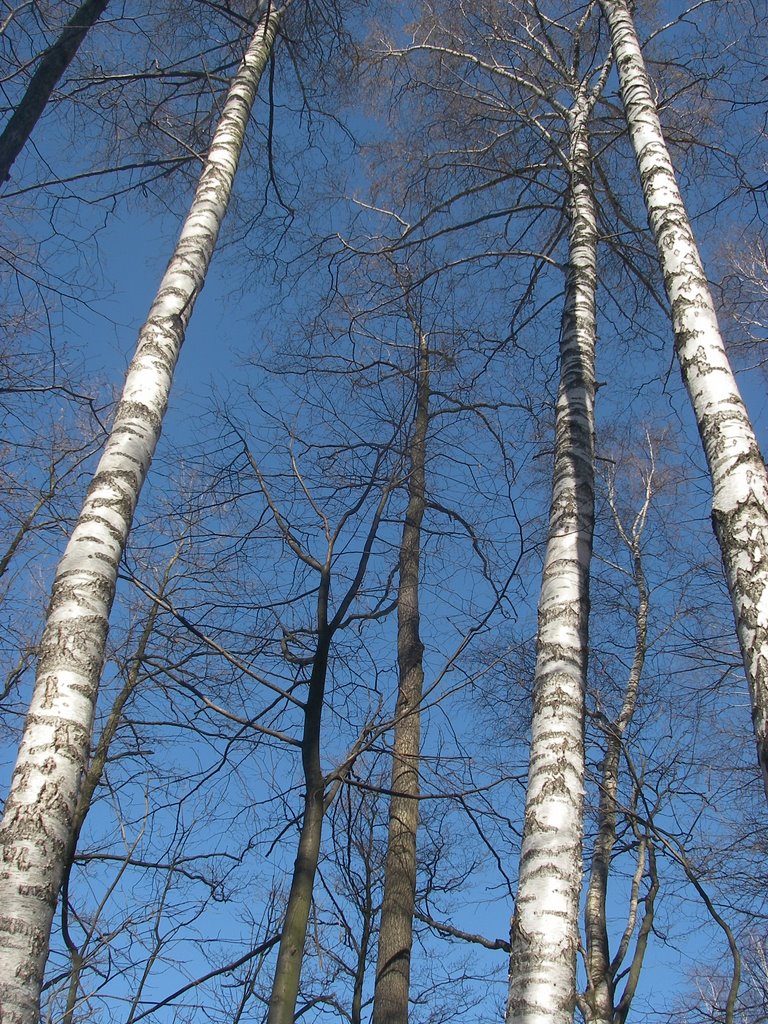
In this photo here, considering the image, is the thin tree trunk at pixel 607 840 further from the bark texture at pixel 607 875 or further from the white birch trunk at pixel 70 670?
the white birch trunk at pixel 70 670

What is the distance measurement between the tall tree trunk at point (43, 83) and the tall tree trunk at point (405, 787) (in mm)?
2654

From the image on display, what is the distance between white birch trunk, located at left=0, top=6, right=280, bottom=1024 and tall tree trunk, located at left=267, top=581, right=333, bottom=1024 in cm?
69

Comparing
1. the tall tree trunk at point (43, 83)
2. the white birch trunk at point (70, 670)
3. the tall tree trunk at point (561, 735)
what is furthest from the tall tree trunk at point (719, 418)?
the tall tree trunk at point (43, 83)

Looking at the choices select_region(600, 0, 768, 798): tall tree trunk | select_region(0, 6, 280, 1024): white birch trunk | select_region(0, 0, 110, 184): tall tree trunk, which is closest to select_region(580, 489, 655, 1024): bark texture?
select_region(600, 0, 768, 798): tall tree trunk

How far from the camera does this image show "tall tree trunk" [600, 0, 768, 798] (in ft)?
8.99

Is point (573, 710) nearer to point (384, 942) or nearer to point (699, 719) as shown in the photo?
point (384, 942)

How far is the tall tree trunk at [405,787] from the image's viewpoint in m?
4.90

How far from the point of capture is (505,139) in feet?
27.6

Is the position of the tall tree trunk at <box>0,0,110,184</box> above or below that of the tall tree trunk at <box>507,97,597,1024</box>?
above

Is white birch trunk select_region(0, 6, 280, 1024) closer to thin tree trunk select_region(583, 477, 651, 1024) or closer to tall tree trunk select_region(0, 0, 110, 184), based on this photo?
tall tree trunk select_region(0, 0, 110, 184)

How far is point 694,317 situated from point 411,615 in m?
3.51

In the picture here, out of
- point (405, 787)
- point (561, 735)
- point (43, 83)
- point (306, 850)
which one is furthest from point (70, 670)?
point (43, 83)

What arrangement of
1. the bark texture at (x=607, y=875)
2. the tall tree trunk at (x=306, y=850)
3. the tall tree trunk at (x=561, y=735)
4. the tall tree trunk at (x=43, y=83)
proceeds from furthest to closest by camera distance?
1. the bark texture at (x=607, y=875)
2. the tall tree trunk at (x=43, y=83)
3. the tall tree trunk at (x=561, y=735)
4. the tall tree trunk at (x=306, y=850)

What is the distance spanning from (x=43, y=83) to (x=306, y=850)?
5.06 metres
